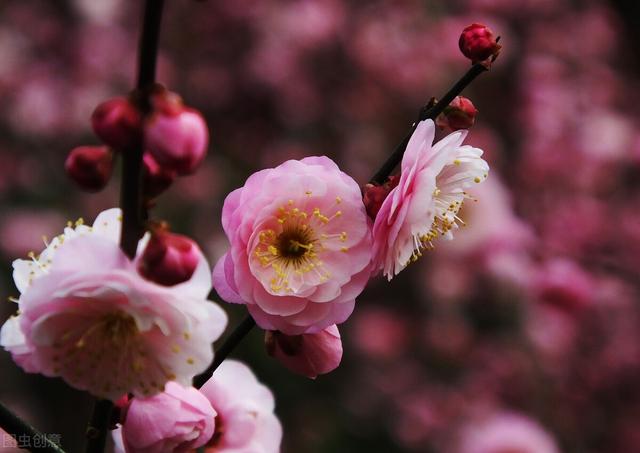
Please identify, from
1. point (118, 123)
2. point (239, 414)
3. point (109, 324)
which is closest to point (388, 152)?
point (239, 414)

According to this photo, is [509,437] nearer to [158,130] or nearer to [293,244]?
[293,244]

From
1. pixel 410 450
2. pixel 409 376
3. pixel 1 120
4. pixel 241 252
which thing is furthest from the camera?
pixel 1 120

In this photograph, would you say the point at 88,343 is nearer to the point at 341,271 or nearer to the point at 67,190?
the point at 341,271

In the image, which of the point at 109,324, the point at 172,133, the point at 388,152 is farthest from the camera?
the point at 388,152

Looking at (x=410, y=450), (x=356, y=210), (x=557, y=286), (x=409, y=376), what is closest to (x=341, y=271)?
(x=356, y=210)

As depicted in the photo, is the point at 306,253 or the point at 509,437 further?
the point at 509,437
